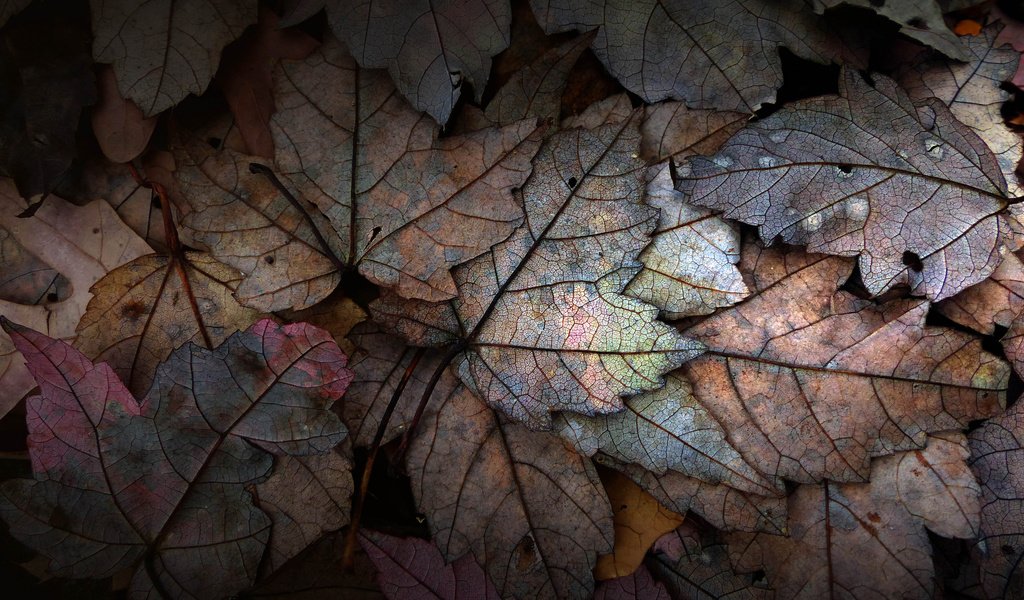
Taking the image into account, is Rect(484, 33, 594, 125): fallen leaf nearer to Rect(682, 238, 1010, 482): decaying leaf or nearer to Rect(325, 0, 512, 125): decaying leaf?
Rect(325, 0, 512, 125): decaying leaf

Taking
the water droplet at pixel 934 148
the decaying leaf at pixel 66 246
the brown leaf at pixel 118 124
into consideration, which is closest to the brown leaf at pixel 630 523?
the water droplet at pixel 934 148

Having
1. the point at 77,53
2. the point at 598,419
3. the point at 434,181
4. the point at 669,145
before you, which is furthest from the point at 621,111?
the point at 77,53

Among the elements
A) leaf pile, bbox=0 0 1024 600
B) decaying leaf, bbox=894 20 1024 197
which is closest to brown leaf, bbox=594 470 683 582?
leaf pile, bbox=0 0 1024 600

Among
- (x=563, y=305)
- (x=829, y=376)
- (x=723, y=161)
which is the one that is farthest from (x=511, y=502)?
(x=723, y=161)

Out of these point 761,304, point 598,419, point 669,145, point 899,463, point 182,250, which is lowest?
point 899,463

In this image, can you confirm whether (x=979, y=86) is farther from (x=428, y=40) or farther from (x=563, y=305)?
(x=428, y=40)

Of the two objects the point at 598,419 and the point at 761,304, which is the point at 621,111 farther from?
the point at 598,419
